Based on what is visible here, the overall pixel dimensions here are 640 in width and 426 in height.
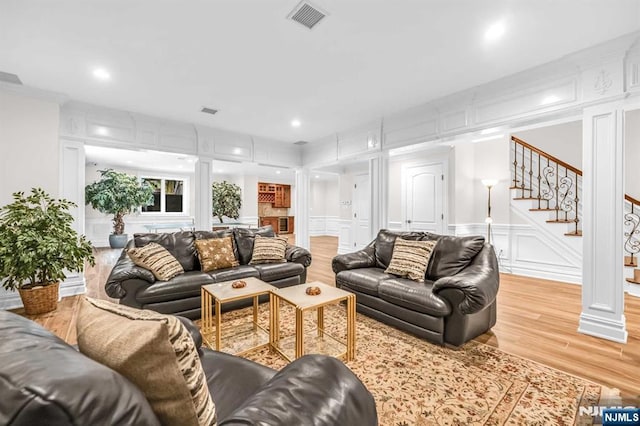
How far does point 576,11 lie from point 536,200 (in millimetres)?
3747

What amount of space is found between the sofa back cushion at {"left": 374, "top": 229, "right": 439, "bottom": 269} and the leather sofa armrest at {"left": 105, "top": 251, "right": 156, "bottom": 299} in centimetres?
253

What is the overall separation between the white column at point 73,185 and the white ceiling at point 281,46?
0.73 m

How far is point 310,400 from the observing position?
89cm

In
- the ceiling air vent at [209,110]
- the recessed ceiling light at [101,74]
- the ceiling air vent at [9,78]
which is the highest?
the ceiling air vent at [209,110]

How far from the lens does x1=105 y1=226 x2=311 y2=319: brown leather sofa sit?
280 centimetres

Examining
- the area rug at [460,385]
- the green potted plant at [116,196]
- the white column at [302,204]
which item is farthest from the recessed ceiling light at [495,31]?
the green potted plant at [116,196]

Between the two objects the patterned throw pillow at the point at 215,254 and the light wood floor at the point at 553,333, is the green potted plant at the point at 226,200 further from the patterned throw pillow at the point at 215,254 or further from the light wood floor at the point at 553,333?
the patterned throw pillow at the point at 215,254

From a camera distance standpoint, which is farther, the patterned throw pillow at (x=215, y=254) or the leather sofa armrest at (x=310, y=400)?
the patterned throw pillow at (x=215, y=254)

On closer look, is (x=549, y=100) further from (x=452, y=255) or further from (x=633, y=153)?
(x=633, y=153)

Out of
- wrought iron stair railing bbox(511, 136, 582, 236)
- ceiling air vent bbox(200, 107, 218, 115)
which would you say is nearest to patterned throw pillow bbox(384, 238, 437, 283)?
wrought iron stair railing bbox(511, 136, 582, 236)

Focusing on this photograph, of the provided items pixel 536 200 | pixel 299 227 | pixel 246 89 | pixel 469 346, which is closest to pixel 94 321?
pixel 469 346

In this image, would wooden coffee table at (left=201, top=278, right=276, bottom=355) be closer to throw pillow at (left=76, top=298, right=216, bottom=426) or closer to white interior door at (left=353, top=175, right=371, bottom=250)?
throw pillow at (left=76, top=298, right=216, bottom=426)

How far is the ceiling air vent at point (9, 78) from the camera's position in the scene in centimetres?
314

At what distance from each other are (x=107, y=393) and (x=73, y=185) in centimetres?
447
